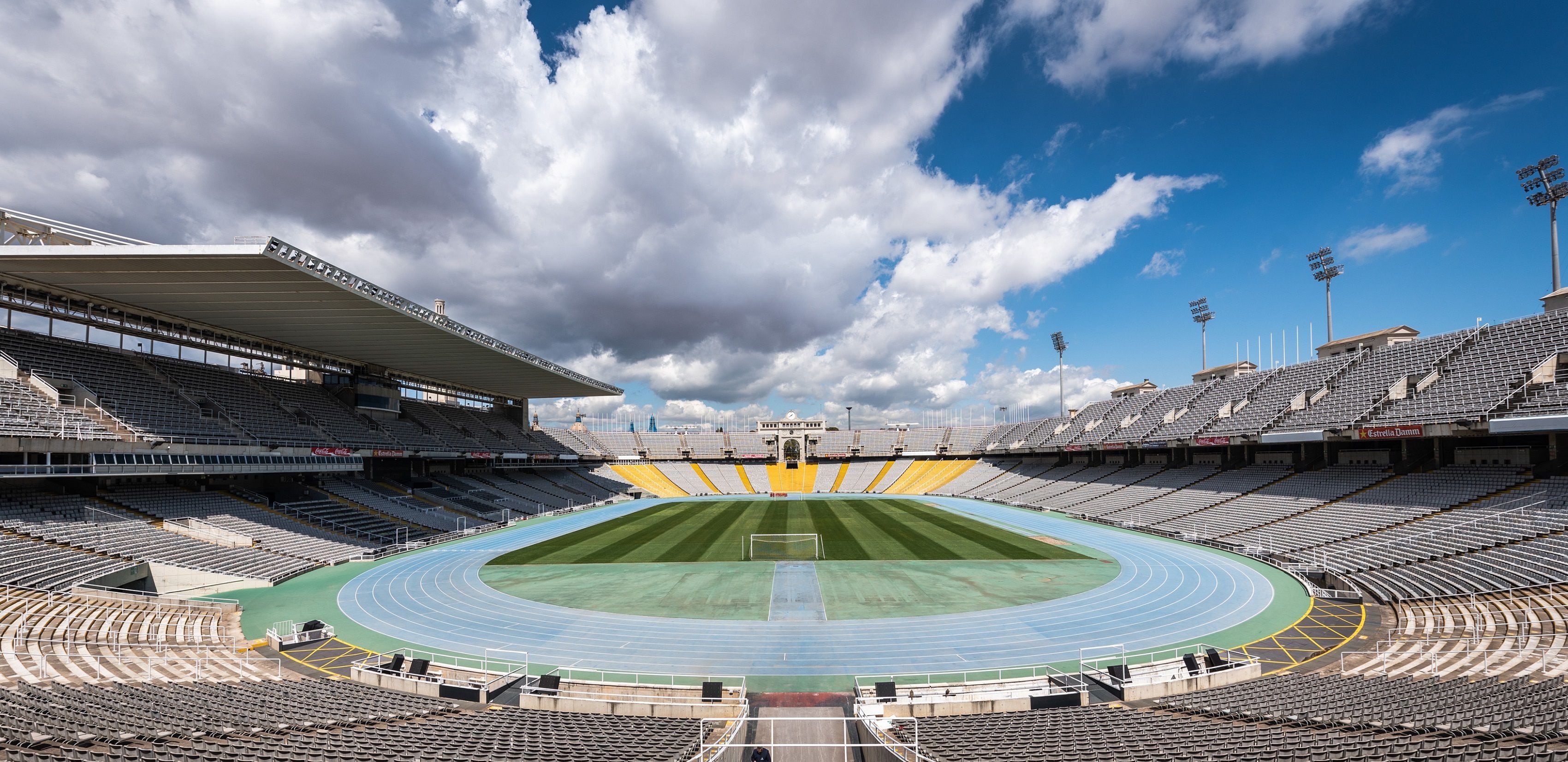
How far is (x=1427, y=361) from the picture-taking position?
32469 mm

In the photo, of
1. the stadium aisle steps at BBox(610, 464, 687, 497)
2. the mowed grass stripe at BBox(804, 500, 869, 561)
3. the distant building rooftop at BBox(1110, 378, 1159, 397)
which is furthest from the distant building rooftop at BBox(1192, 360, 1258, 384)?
the stadium aisle steps at BBox(610, 464, 687, 497)

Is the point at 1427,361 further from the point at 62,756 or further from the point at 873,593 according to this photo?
the point at 62,756

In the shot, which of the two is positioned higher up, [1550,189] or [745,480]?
[1550,189]

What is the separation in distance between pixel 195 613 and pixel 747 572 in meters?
18.6

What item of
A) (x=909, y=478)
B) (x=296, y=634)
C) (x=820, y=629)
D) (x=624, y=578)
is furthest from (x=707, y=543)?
(x=909, y=478)

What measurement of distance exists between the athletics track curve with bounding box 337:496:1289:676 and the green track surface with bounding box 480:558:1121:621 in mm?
776

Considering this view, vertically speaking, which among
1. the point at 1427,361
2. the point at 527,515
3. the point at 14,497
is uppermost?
the point at 1427,361

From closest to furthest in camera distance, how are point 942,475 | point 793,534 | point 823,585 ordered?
point 823,585, point 793,534, point 942,475

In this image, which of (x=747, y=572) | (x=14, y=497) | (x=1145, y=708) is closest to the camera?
(x=1145, y=708)

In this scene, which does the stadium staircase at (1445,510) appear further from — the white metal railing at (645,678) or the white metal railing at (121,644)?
the white metal railing at (121,644)

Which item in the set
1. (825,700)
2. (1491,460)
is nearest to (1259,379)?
(1491,460)

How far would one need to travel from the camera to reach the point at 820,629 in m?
A: 18.5

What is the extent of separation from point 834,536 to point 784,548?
4939 millimetres

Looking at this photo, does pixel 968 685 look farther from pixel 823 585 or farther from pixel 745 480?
pixel 745 480
